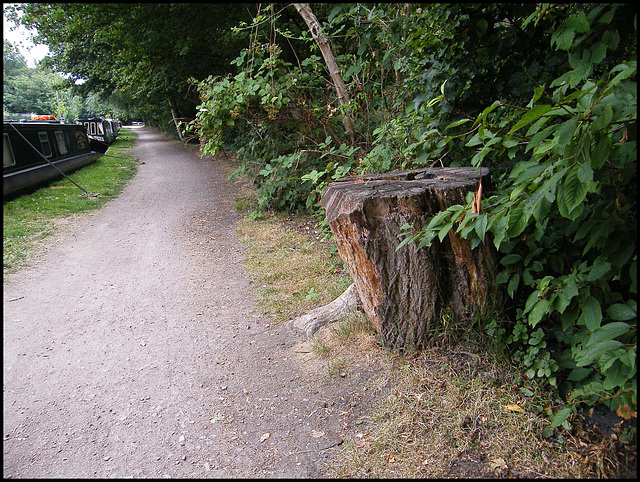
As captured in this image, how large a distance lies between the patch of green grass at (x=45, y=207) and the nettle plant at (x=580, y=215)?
5.43 metres

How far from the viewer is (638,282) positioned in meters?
1.70

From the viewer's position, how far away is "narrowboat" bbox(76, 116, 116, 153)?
66.0 feet

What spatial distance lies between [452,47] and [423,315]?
6.03 feet

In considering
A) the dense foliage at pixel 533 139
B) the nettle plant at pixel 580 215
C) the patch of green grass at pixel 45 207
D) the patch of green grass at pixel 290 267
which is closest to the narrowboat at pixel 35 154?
the patch of green grass at pixel 45 207

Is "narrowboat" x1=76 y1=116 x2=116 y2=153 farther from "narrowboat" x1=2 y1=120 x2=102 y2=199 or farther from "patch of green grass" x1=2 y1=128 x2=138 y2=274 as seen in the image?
"patch of green grass" x1=2 y1=128 x2=138 y2=274

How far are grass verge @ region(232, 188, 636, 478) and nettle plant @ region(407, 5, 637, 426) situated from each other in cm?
15

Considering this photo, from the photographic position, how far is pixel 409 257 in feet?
8.98

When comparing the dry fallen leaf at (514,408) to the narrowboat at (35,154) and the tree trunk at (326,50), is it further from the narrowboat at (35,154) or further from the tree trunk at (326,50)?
the narrowboat at (35,154)

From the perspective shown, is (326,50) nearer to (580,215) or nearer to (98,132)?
(580,215)

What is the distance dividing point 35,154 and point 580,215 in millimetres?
11929

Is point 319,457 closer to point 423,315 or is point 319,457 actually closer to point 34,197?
point 423,315

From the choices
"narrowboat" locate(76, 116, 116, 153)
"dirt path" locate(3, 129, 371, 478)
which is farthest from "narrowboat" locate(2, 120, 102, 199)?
"narrowboat" locate(76, 116, 116, 153)

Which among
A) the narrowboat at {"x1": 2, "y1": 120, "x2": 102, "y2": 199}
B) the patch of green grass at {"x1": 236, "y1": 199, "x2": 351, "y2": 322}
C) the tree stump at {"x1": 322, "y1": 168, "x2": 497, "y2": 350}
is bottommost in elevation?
the patch of green grass at {"x1": 236, "y1": 199, "x2": 351, "y2": 322}

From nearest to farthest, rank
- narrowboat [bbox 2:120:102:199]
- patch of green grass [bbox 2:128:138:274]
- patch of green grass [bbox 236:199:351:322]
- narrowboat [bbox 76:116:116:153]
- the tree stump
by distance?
the tree stump
patch of green grass [bbox 236:199:351:322]
patch of green grass [bbox 2:128:138:274]
narrowboat [bbox 2:120:102:199]
narrowboat [bbox 76:116:116:153]
